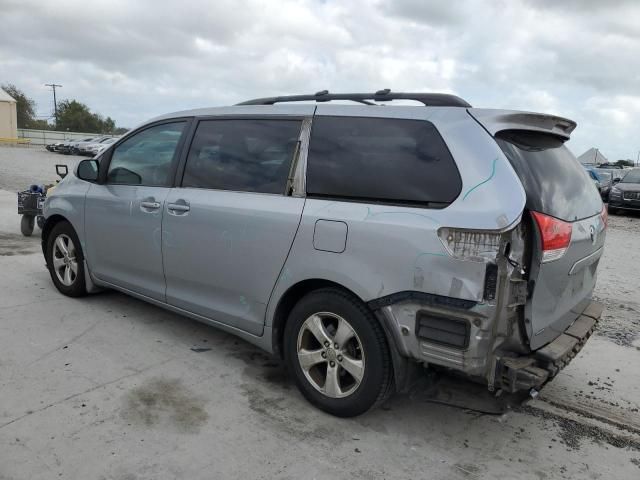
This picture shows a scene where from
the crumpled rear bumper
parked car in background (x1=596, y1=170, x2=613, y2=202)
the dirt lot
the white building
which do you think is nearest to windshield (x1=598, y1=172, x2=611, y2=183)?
parked car in background (x1=596, y1=170, x2=613, y2=202)

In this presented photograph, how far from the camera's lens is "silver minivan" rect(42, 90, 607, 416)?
8.75 ft

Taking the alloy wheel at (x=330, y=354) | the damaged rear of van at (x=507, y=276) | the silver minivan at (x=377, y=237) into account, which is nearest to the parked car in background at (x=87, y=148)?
the silver minivan at (x=377, y=237)

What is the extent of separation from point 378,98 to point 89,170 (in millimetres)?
2839

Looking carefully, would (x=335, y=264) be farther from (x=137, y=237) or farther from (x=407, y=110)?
(x=137, y=237)

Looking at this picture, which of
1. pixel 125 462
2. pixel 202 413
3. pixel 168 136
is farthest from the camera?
pixel 168 136

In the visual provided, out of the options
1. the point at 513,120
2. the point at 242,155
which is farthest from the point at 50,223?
the point at 513,120

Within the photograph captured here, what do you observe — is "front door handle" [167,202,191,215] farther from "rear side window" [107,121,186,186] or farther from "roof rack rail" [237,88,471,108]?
"roof rack rail" [237,88,471,108]

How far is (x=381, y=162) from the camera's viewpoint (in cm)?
304

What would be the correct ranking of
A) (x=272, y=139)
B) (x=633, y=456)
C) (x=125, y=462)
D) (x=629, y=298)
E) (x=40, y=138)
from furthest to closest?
(x=40, y=138)
(x=629, y=298)
(x=272, y=139)
(x=633, y=456)
(x=125, y=462)

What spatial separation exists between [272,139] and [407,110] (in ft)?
3.18

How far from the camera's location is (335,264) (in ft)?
→ 9.95

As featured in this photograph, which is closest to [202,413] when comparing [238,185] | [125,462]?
[125,462]

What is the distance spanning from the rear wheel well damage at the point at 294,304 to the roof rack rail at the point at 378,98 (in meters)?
1.22

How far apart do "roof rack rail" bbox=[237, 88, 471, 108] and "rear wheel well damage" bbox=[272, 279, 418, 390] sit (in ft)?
4.01
